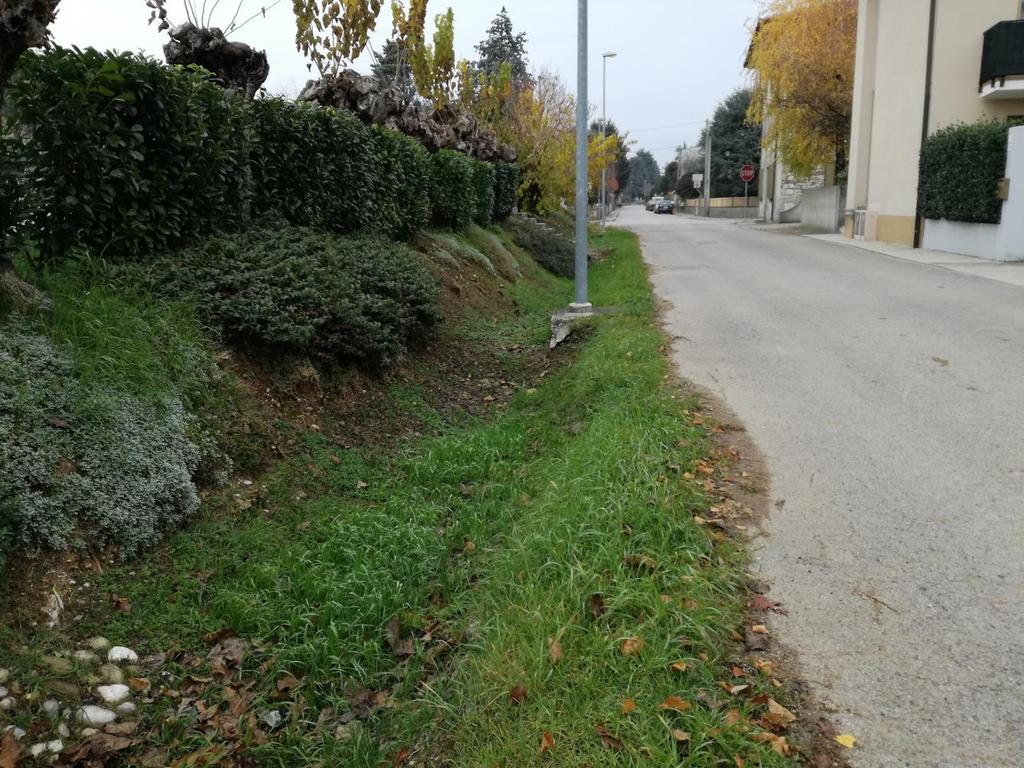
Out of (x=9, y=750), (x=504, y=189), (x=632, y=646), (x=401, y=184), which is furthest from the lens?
(x=504, y=189)

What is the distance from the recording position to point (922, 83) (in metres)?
21.6

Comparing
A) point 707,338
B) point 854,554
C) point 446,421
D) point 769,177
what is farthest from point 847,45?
point 854,554

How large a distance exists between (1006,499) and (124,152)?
6115mm

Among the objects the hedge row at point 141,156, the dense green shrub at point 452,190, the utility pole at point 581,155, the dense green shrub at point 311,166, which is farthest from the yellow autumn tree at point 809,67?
the hedge row at point 141,156

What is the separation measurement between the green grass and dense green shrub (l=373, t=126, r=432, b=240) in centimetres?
591

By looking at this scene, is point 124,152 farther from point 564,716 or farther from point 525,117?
point 525,117

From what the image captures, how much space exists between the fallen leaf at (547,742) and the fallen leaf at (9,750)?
1829mm

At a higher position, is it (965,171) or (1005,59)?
(1005,59)

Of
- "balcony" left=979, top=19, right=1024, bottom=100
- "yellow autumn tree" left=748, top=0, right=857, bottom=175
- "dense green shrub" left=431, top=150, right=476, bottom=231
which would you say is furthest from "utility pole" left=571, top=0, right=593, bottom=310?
"yellow autumn tree" left=748, top=0, right=857, bottom=175

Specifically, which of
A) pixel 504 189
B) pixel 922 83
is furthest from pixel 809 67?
pixel 504 189

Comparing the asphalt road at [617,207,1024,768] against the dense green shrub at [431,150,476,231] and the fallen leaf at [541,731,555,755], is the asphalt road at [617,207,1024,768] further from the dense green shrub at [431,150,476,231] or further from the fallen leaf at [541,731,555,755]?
the dense green shrub at [431,150,476,231]

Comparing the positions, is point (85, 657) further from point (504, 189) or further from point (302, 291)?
point (504, 189)

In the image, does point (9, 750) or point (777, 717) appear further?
point (9, 750)

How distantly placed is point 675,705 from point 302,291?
4.75m
